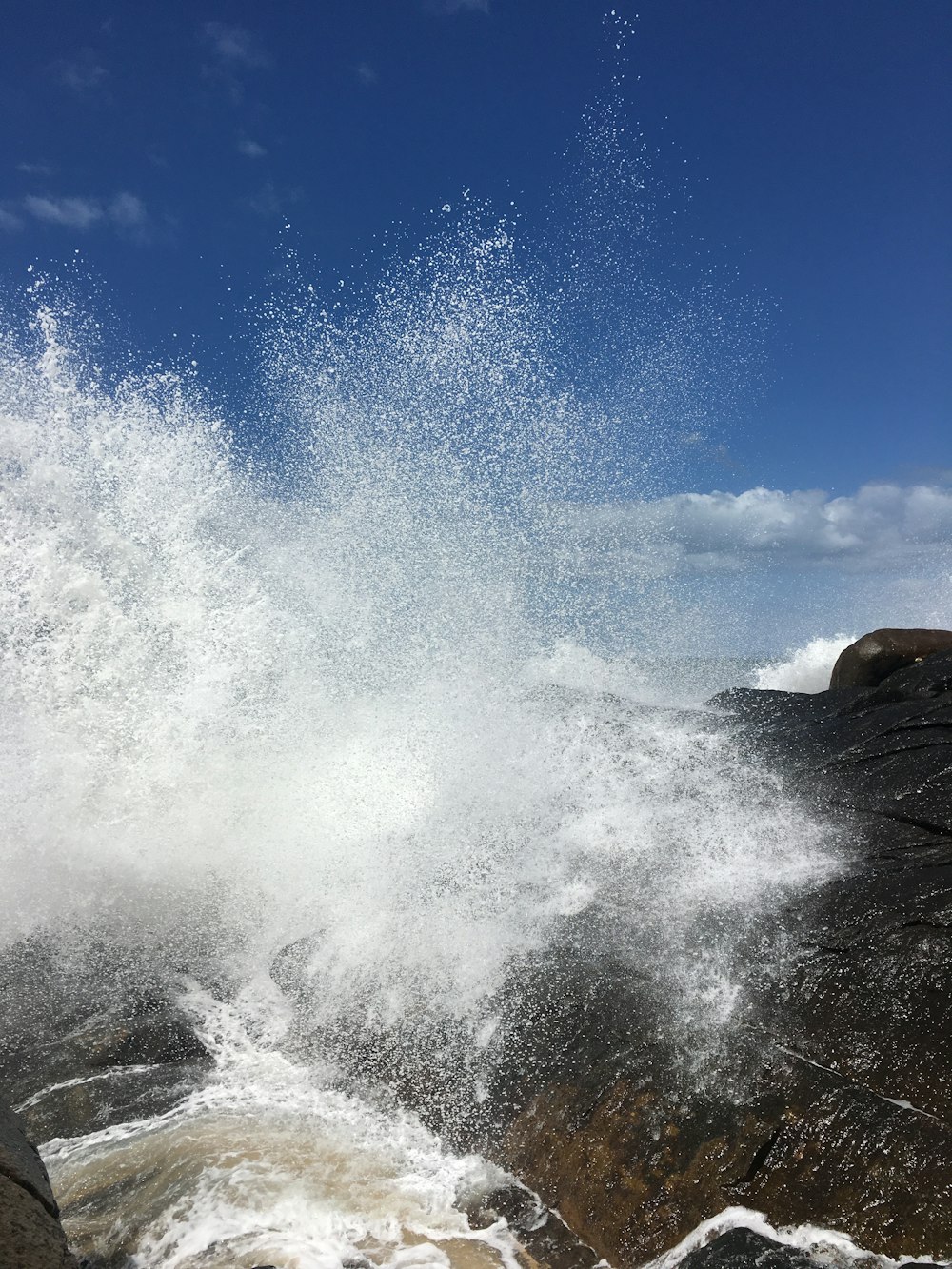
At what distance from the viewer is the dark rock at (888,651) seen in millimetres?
10828

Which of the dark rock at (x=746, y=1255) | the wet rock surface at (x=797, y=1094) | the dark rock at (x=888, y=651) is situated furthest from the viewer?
the dark rock at (x=888, y=651)

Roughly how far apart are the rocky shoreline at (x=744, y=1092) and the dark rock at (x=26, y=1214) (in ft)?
0.04

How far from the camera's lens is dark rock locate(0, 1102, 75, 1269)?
305cm

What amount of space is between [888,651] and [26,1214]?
1162cm

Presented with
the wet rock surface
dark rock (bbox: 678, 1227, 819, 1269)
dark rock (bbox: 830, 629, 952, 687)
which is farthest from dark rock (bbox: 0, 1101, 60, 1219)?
dark rock (bbox: 830, 629, 952, 687)

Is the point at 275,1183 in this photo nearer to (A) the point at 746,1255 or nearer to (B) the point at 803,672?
(A) the point at 746,1255

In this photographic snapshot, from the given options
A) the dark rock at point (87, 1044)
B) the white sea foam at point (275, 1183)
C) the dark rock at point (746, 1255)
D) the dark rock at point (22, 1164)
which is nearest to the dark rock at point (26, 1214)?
the dark rock at point (22, 1164)

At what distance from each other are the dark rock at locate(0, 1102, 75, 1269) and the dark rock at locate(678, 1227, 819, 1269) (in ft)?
9.72

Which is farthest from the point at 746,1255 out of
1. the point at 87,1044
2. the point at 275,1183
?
the point at 87,1044

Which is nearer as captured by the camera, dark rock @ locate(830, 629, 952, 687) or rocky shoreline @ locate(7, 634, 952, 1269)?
rocky shoreline @ locate(7, 634, 952, 1269)

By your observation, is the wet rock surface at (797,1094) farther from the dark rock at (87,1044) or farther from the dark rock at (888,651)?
the dark rock at (888,651)

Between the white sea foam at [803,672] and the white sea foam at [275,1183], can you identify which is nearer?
the white sea foam at [275,1183]

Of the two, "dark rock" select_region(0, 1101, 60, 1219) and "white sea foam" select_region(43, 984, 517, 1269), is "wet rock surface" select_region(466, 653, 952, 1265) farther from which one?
"dark rock" select_region(0, 1101, 60, 1219)

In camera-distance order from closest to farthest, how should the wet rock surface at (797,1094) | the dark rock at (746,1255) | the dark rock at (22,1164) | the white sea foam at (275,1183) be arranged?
the dark rock at (746,1255), the dark rock at (22,1164), the wet rock surface at (797,1094), the white sea foam at (275,1183)
